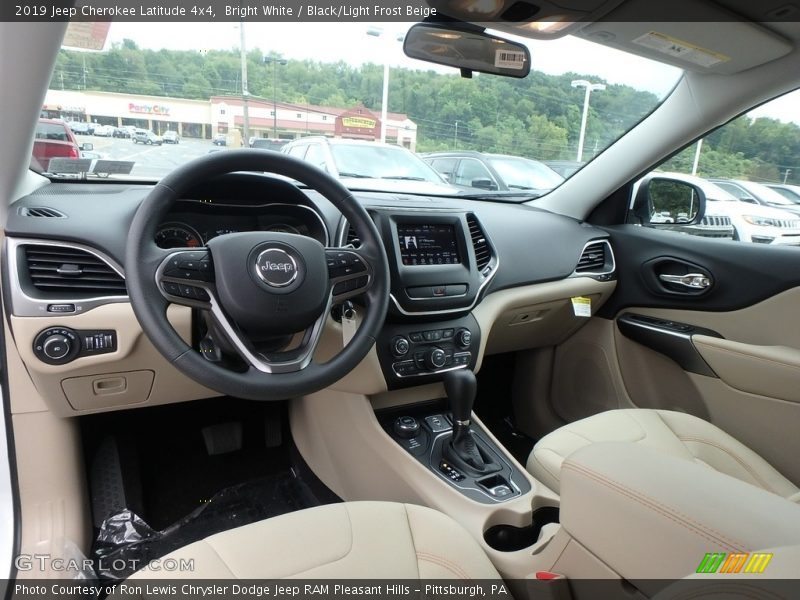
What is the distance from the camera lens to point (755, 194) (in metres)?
2.29

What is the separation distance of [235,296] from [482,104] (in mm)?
1502

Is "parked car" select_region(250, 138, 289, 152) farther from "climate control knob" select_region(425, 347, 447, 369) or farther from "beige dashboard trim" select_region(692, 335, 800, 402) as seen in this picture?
"beige dashboard trim" select_region(692, 335, 800, 402)

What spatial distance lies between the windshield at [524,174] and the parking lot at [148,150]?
4.44 ft

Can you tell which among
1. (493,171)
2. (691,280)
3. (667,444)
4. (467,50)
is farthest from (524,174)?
(667,444)

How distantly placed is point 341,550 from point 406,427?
0.70m

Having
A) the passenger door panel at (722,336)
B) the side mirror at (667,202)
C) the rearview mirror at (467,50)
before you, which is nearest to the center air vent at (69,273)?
the rearview mirror at (467,50)

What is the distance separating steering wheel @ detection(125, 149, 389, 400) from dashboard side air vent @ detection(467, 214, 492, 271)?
0.79 m

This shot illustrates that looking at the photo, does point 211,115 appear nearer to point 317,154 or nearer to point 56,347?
point 317,154

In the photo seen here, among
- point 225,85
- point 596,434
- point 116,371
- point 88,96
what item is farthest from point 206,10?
point 596,434

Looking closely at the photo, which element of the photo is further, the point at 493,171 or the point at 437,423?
the point at 493,171

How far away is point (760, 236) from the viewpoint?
2268 millimetres

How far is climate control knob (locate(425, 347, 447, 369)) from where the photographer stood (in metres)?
1.84

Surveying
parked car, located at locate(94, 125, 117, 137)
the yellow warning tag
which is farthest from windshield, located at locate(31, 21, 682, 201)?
A: the yellow warning tag

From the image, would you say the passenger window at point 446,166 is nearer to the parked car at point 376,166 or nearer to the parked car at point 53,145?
the parked car at point 376,166
